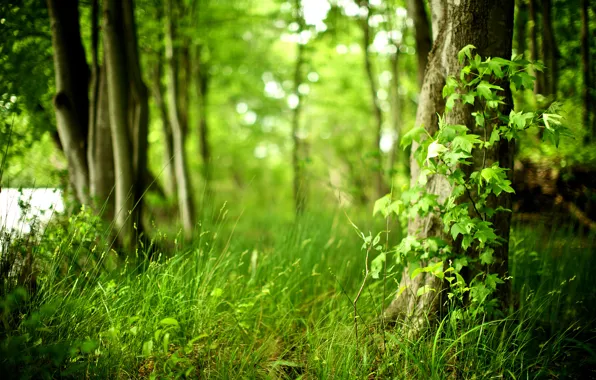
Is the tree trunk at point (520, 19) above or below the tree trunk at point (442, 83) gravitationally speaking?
above

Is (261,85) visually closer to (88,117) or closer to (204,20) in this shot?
(204,20)

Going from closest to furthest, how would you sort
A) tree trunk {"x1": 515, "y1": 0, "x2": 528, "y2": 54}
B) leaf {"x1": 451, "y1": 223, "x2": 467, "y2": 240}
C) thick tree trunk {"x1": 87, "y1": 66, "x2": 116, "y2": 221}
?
1. leaf {"x1": 451, "y1": 223, "x2": 467, "y2": 240}
2. thick tree trunk {"x1": 87, "y1": 66, "x2": 116, "y2": 221}
3. tree trunk {"x1": 515, "y1": 0, "x2": 528, "y2": 54}

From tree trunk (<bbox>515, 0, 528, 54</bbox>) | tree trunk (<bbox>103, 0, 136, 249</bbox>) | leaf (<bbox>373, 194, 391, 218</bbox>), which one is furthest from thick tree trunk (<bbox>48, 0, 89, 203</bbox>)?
tree trunk (<bbox>515, 0, 528, 54</bbox>)

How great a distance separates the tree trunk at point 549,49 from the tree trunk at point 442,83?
95.8 inches

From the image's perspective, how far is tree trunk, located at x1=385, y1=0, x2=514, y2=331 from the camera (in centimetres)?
196

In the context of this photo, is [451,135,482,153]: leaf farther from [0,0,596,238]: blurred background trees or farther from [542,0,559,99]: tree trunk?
[542,0,559,99]: tree trunk

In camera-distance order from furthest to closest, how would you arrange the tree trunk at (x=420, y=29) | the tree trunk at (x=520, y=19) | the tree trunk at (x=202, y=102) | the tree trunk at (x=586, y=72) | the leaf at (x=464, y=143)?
the tree trunk at (x=202, y=102), the tree trunk at (x=520, y=19), the tree trunk at (x=586, y=72), the tree trunk at (x=420, y=29), the leaf at (x=464, y=143)

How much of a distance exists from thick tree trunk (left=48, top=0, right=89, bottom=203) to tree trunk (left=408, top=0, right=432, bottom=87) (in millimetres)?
3220

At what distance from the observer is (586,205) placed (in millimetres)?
3600

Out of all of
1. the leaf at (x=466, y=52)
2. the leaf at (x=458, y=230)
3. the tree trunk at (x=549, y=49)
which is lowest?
the leaf at (x=458, y=230)

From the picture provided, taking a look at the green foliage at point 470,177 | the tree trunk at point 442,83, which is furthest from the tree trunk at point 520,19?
the green foliage at point 470,177

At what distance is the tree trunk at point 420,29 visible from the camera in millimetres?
3367

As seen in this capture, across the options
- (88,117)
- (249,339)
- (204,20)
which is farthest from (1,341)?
(204,20)

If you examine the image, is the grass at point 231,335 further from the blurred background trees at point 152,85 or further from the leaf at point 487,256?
the blurred background trees at point 152,85
